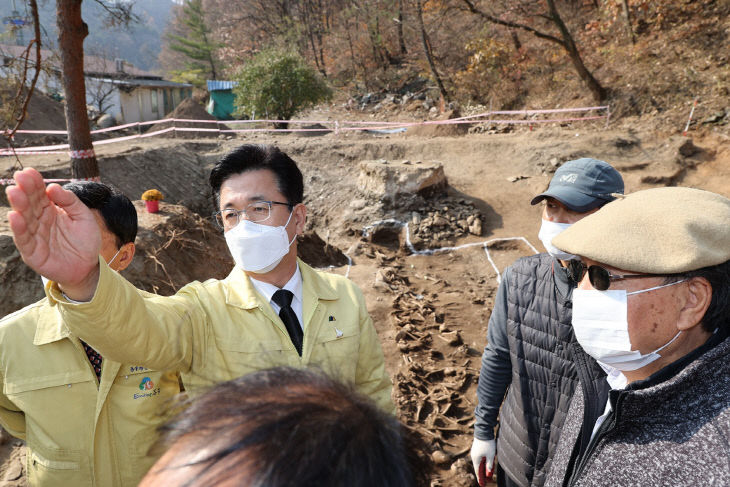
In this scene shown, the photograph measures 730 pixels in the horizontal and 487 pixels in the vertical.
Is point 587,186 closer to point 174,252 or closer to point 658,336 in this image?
point 658,336

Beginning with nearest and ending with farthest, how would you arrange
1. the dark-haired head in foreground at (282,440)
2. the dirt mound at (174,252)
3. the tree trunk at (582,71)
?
the dark-haired head in foreground at (282,440) < the dirt mound at (174,252) < the tree trunk at (582,71)

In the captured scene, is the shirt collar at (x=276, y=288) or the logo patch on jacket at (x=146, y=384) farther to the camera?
the shirt collar at (x=276, y=288)

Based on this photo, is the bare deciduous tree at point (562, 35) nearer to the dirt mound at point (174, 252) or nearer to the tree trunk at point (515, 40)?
the tree trunk at point (515, 40)

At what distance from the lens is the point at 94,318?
4.01 feet

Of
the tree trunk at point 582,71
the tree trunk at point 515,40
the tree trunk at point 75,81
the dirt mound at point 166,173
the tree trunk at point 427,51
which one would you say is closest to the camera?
the tree trunk at point 75,81

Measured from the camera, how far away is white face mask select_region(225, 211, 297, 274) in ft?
6.24

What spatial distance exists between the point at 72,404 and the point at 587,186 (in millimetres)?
2430

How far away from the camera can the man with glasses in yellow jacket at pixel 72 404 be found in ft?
5.29

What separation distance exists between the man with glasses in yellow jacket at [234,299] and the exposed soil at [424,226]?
1.99 m

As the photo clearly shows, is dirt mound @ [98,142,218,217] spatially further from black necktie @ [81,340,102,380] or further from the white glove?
the white glove

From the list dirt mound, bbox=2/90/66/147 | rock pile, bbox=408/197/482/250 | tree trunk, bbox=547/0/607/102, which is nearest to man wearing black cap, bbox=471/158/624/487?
rock pile, bbox=408/197/482/250

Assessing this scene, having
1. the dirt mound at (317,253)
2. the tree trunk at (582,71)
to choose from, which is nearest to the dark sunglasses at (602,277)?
the dirt mound at (317,253)

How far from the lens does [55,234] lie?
3.81 ft

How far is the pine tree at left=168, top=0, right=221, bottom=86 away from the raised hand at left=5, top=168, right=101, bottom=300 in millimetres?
41770
